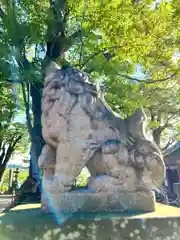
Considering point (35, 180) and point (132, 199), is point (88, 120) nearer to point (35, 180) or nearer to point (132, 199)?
point (132, 199)

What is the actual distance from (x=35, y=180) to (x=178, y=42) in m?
5.94

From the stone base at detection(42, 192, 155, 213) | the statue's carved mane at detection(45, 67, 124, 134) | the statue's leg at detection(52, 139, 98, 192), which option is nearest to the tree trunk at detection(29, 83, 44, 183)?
the statue's carved mane at detection(45, 67, 124, 134)

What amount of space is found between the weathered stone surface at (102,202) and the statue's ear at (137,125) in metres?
0.62

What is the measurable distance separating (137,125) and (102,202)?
2.98 ft

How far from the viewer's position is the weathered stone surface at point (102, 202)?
192 cm

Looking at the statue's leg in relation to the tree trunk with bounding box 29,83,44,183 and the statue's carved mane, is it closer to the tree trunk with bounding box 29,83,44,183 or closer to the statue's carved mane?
the statue's carved mane

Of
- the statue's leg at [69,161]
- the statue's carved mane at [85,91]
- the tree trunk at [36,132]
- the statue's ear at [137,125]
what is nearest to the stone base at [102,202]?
the statue's leg at [69,161]

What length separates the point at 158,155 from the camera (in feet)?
7.10

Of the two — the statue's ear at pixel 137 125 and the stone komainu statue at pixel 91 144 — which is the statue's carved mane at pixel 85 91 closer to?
the stone komainu statue at pixel 91 144

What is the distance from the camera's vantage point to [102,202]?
Answer: 6.45 ft

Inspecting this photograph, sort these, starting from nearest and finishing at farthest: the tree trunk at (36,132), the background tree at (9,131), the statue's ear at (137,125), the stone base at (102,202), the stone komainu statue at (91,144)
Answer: the stone base at (102,202), the stone komainu statue at (91,144), the statue's ear at (137,125), the tree trunk at (36,132), the background tree at (9,131)

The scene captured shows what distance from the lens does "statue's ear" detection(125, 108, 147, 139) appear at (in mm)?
2307

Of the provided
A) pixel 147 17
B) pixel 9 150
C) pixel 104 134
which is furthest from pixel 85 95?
pixel 9 150

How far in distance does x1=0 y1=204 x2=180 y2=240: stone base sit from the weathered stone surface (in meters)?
0.19
